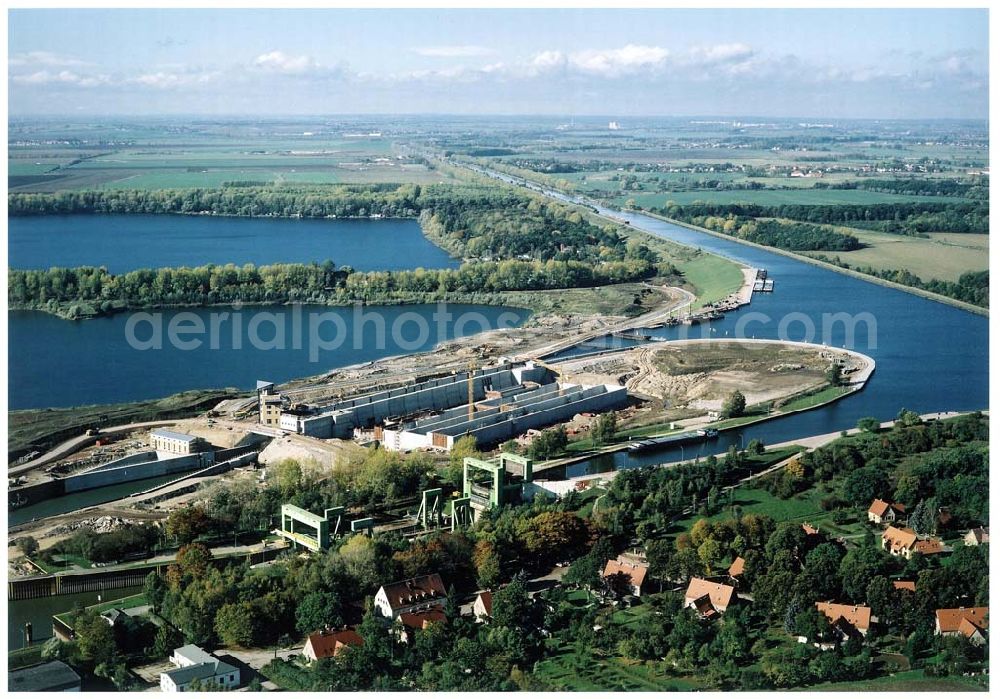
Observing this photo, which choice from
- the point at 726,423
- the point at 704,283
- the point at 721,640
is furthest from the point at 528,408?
the point at 704,283

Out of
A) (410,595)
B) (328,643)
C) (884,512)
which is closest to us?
(328,643)

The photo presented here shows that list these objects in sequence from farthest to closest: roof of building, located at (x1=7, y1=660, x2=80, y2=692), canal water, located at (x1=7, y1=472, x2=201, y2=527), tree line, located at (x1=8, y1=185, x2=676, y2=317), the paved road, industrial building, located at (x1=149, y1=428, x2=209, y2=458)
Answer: tree line, located at (x1=8, y1=185, x2=676, y2=317)
industrial building, located at (x1=149, y1=428, x2=209, y2=458)
the paved road
canal water, located at (x1=7, y1=472, x2=201, y2=527)
roof of building, located at (x1=7, y1=660, x2=80, y2=692)

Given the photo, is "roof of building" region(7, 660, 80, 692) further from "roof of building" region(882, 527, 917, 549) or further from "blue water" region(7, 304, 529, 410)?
"blue water" region(7, 304, 529, 410)

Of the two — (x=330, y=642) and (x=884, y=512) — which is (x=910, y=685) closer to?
(x=884, y=512)

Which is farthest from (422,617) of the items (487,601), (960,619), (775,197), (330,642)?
(775,197)

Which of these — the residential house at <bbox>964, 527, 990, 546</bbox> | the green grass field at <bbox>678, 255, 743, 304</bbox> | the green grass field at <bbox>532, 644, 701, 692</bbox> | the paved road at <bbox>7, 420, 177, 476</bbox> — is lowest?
the green grass field at <bbox>532, 644, 701, 692</bbox>

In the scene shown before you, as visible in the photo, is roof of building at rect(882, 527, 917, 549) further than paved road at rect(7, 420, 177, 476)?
No

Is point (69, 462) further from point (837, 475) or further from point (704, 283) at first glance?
point (704, 283)

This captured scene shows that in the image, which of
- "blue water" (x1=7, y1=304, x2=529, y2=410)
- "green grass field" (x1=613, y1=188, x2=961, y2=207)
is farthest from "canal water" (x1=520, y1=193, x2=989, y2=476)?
"green grass field" (x1=613, y1=188, x2=961, y2=207)
